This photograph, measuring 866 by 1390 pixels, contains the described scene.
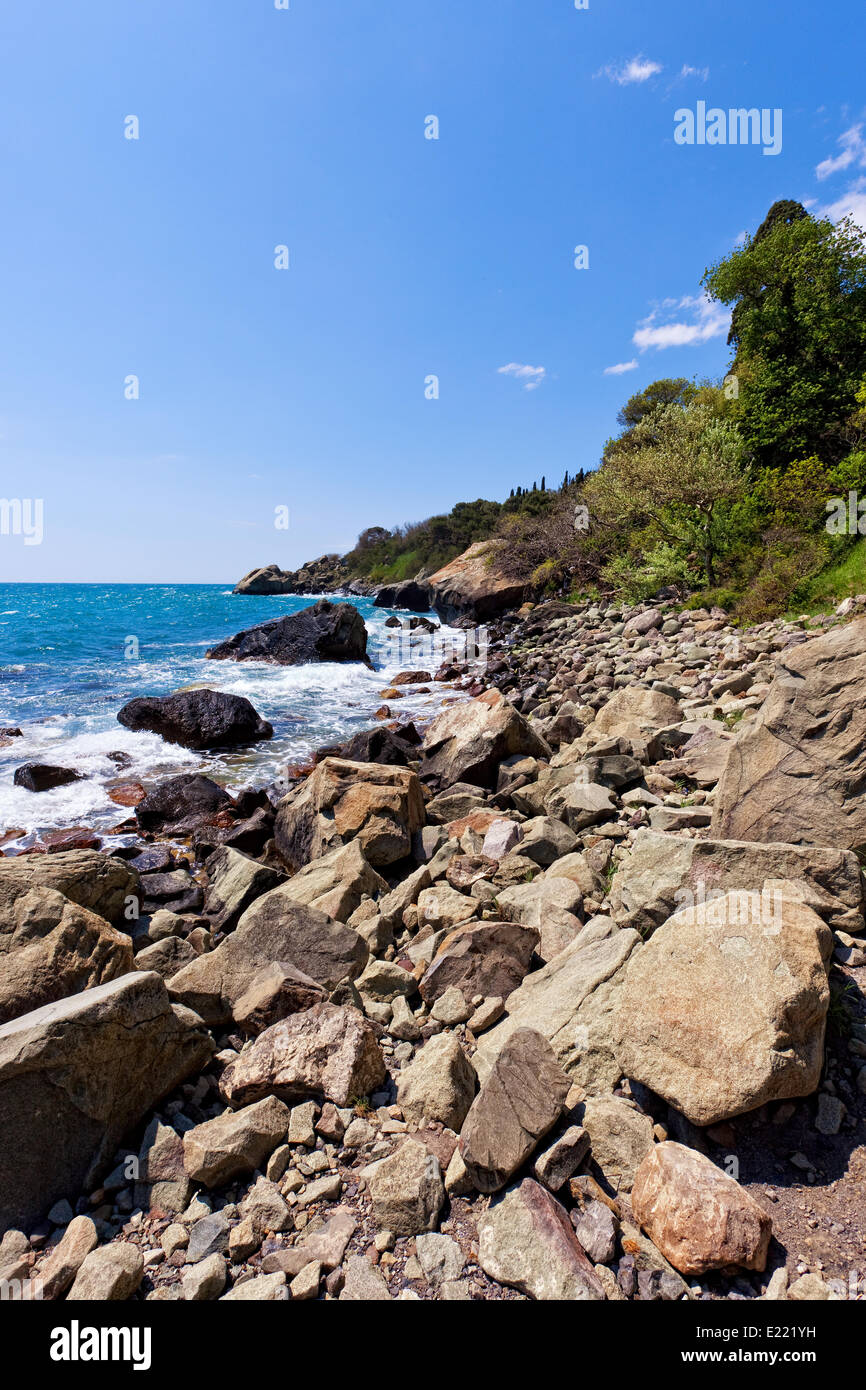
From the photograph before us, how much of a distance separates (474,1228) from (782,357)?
26789 mm

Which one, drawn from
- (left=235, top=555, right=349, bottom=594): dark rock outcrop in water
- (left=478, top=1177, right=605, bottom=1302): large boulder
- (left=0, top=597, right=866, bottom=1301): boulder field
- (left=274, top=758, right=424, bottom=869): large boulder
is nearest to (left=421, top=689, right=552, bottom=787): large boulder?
(left=274, top=758, right=424, bottom=869): large boulder

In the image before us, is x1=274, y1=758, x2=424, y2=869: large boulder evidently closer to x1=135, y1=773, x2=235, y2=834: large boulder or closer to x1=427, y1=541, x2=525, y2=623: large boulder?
x1=135, y1=773, x2=235, y2=834: large boulder

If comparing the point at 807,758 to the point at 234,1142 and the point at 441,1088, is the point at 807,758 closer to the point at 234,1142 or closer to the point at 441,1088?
the point at 441,1088

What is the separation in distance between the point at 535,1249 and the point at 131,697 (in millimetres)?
23673

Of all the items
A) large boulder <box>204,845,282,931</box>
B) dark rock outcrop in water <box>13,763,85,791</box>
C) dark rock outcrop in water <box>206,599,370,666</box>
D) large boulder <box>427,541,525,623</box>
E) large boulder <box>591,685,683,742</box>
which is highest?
large boulder <box>427,541,525,623</box>

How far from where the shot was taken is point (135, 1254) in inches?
112

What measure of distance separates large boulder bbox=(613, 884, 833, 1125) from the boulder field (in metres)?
0.01

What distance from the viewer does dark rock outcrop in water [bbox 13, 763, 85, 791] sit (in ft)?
44.5

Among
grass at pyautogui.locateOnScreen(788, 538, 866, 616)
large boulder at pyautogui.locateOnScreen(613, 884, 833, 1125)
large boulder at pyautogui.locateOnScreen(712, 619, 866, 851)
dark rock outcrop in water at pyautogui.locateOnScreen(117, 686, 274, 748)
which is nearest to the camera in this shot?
large boulder at pyautogui.locateOnScreen(613, 884, 833, 1125)

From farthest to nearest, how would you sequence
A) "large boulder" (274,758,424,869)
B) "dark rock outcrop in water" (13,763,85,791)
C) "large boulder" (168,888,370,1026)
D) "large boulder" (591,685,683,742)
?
"dark rock outcrop in water" (13,763,85,791) → "large boulder" (591,685,683,742) → "large boulder" (274,758,424,869) → "large boulder" (168,888,370,1026)

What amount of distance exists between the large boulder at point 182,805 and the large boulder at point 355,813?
10.4ft

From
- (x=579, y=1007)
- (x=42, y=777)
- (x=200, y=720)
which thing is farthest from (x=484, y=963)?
(x=200, y=720)

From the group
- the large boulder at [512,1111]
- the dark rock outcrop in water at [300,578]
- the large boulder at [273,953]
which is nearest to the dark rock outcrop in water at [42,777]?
the large boulder at [273,953]
